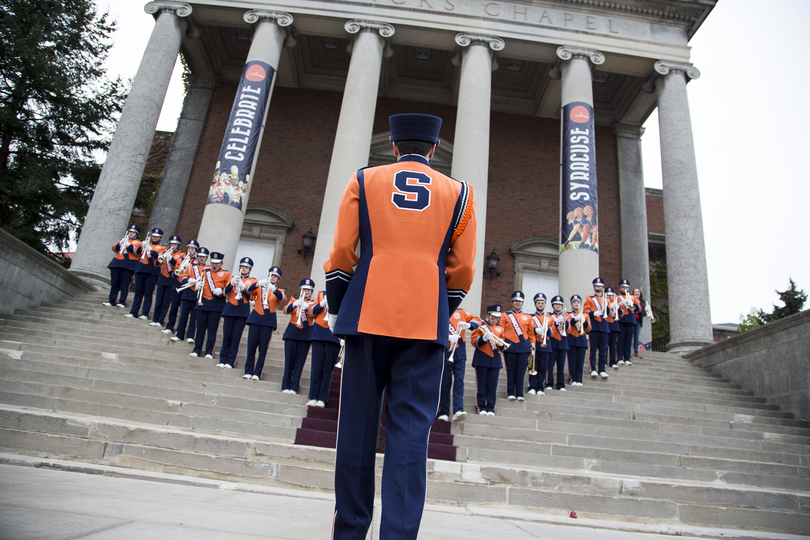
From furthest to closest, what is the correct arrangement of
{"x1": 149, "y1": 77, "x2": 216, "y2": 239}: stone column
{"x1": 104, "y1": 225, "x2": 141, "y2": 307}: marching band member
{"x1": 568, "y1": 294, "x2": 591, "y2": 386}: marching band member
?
{"x1": 149, "y1": 77, "x2": 216, "y2": 239}: stone column < {"x1": 104, "y1": 225, "x2": 141, "y2": 307}: marching band member < {"x1": 568, "y1": 294, "x2": 591, "y2": 386}: marching band member

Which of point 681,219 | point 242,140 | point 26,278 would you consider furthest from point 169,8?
point 681,219

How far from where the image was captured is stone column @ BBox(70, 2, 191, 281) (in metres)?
13.6

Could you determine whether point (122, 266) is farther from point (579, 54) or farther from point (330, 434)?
point (579, 54)

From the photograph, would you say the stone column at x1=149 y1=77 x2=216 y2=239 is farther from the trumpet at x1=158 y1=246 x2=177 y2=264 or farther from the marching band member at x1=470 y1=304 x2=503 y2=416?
the marching band member at x1=470 y1=304 x2=503 y2=416

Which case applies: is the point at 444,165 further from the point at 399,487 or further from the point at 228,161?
the point at 399,487

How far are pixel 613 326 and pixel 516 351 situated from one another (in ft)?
11.5

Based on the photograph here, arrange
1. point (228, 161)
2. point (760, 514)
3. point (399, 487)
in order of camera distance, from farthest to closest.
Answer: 1. point (228, 161)
2. point (760, 514)
3. point (399, 487)

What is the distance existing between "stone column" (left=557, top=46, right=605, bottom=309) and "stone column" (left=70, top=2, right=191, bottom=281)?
12086mm

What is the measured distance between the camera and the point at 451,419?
7.89m

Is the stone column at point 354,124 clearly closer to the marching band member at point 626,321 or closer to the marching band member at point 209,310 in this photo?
the marching band member at point 209,310

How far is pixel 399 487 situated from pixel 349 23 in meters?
16.3

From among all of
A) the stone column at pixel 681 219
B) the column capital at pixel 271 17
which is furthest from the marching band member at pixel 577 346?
the column capital at pixel 271 17

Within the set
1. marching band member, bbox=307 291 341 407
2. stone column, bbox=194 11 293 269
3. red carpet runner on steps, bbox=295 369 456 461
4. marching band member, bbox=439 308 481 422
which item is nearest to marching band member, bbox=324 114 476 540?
red carpet runner on steps, bbox=295 369 456 461

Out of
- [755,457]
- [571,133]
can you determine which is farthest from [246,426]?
[571,133]
